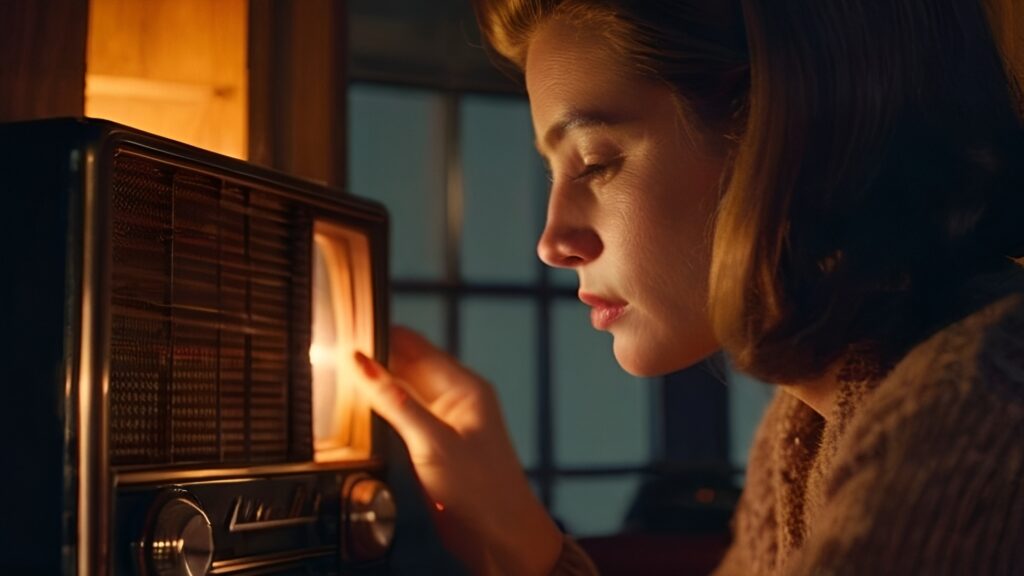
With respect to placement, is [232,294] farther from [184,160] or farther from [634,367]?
[634,367]

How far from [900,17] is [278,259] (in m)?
0.50

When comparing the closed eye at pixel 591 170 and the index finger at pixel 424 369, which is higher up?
the closed eye at pixel 591 170

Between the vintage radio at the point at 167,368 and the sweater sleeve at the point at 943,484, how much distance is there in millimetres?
393

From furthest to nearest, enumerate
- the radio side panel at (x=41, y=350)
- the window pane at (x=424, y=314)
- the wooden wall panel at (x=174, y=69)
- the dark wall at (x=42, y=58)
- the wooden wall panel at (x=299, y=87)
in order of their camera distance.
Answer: the window pane at (x=424, y=314) < the wooden wall panel at (x=299, y=87) < the wooden wall panel at (x=174, y=69) < the dark wall at (x=42, y=58) < the radio side panel at (x=41, y=350)

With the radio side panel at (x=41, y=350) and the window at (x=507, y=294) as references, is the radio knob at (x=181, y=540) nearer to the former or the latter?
the radio side panel at (x=41, y=350)

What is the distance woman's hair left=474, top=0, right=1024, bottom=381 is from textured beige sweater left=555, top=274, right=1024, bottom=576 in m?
0.06

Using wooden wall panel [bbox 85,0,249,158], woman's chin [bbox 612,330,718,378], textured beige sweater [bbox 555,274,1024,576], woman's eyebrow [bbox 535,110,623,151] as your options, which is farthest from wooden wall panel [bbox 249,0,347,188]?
textured beige sweater [bbox 555,274,1024,576]

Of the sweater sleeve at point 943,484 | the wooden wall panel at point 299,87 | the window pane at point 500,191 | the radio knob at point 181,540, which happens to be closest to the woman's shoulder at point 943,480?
the sweater sleeve at point 943,484

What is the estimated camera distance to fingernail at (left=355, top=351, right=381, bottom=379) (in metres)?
1.13

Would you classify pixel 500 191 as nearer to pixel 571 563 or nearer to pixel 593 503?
pixel 593 503

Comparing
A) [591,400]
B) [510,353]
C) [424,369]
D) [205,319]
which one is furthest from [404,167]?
[205,319]

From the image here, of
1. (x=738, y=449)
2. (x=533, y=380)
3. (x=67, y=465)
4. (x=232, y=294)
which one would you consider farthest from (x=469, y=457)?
(x=738, y=449)

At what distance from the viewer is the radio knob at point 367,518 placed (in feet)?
3.47

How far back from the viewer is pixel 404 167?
2154mm
